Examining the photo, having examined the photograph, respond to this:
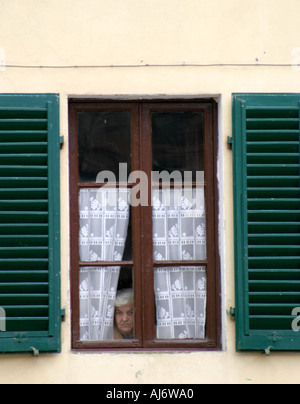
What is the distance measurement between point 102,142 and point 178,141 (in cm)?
53

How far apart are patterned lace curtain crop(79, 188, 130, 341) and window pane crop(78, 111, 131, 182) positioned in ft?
0.51

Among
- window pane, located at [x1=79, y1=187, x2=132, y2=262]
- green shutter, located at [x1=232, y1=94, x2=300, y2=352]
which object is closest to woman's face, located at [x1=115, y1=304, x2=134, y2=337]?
window pane, located at [x1=79, y1=187, x2=132, y2=262]

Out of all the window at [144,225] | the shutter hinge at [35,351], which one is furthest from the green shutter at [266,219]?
the shutter hinge at [35,351]

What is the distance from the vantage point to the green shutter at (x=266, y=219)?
19.7 ft

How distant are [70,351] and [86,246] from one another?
0.72m

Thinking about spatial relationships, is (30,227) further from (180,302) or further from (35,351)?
(180,302)

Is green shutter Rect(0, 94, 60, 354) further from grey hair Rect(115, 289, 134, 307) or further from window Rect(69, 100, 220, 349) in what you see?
grey hair Rect(115, 289, 134, 307)

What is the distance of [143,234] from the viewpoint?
6.23m

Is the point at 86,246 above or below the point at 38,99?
below

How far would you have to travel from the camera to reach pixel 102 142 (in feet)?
20.6
